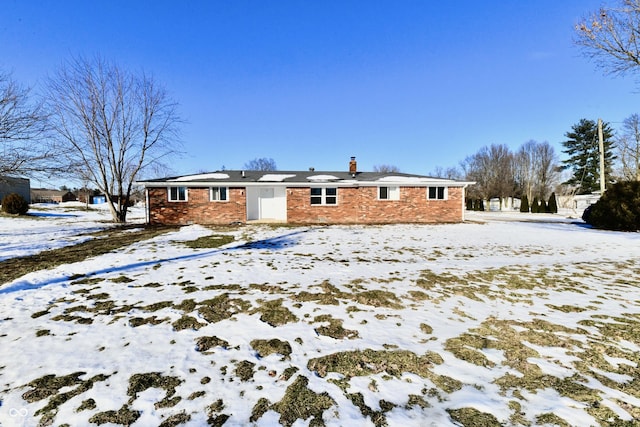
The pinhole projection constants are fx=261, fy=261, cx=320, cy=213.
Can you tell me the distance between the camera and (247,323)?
3.64 m

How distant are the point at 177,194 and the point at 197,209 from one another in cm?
146

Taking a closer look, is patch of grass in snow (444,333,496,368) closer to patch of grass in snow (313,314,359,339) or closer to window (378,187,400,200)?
patch of grass in snow (313,314,359,339)

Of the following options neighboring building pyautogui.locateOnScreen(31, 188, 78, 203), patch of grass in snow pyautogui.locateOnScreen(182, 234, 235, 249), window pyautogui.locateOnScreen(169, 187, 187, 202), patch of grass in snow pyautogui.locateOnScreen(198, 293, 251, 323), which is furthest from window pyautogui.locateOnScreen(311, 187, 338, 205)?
neighboring building pyautogui.locateOnScreen(31, 188, 78, 203)

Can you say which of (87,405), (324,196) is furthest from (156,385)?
(324,196)

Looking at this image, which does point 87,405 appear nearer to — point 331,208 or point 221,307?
point 221,307

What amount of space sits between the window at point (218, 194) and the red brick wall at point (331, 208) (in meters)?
0.23

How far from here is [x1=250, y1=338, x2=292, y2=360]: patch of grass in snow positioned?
2957mm

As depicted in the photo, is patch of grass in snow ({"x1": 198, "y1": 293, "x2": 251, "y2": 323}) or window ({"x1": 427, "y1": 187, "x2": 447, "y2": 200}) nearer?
patch of grass in snow ({"x1": 198, "y1": 293, "x2": 251, "y2": 323})

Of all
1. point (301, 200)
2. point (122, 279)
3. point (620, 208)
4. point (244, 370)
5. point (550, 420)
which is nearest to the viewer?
point (550, 420)

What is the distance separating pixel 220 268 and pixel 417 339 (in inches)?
186

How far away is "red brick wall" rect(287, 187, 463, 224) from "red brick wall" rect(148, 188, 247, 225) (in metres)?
3.16

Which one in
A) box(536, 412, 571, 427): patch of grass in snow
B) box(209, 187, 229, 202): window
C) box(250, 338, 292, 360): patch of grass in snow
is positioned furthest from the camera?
box(209, 187, 229, 202): window

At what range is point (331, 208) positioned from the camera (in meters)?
16.8

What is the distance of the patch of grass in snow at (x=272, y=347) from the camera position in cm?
296
